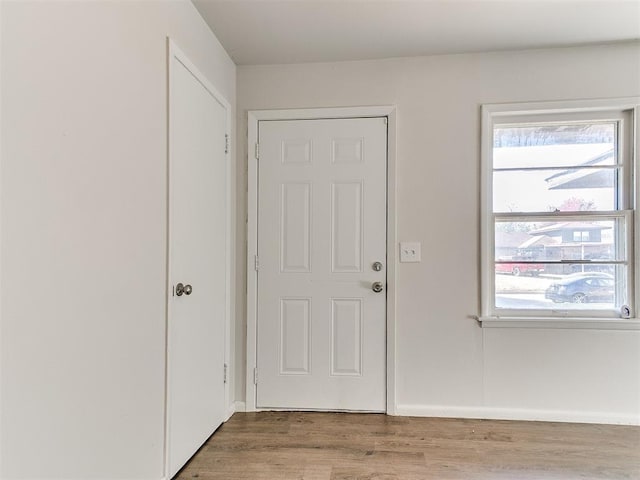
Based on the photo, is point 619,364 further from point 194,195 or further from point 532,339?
point 194,195

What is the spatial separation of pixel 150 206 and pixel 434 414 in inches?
84.2

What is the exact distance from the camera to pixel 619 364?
216cm

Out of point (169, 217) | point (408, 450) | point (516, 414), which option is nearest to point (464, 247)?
point (516, 414)

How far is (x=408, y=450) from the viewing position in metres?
1.89

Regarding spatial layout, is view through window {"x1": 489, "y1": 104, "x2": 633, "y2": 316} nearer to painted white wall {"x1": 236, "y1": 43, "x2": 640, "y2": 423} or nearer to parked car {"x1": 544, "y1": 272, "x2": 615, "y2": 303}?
parked car {"x1": 544, "y1": 272, "x2": 615, "y2": 303}

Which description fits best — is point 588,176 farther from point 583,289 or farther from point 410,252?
point 410,252

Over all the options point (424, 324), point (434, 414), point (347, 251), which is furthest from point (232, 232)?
point (434, 414)

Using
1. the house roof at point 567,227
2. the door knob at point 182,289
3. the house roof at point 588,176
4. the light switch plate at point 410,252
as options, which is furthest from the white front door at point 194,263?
the house roof at point 588,176

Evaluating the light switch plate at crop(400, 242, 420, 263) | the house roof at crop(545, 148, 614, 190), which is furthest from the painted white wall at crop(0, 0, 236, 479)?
the house roof at crop(545, 148, 614, 190)

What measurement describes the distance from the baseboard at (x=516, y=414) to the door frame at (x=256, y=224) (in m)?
0.19

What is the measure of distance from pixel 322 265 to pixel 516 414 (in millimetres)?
1596

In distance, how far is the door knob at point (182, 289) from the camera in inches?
64.6

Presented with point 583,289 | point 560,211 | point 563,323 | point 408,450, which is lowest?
point 408,450

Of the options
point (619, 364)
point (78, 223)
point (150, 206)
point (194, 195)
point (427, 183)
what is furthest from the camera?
point (427, 183)
